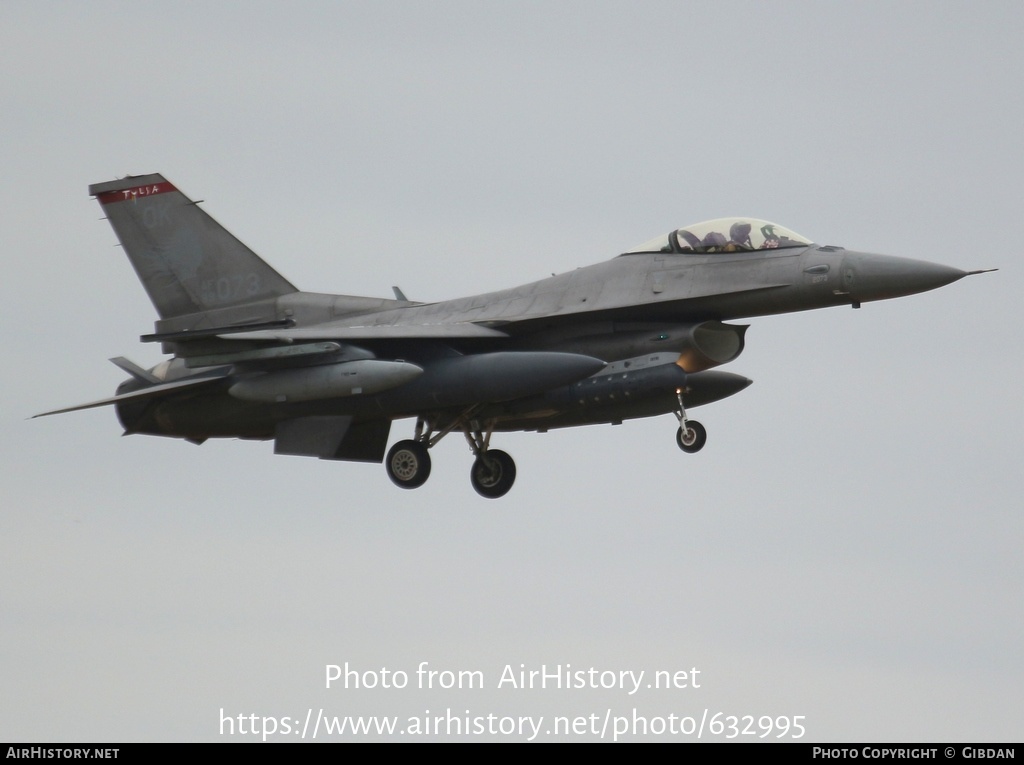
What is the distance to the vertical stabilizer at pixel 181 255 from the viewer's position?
74.4ft

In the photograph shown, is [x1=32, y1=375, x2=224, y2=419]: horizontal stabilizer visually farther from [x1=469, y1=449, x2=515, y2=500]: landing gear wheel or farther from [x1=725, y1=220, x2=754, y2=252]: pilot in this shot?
[x1=725, y1=220, x2=754, y2=252]: pilot

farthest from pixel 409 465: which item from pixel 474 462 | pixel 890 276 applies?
pixel 890 276

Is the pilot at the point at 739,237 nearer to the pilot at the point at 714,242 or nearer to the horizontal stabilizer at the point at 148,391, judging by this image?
the pilot at the point at 714,242

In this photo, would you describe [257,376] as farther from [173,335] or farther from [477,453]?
[477,453]

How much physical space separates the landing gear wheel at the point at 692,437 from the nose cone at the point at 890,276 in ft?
8.31

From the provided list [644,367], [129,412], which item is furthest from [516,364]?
[129,412]

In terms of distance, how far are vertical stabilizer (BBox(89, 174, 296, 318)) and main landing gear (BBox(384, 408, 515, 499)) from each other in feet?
10.5

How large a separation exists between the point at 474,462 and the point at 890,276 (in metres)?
6.37

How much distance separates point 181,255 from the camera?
22.8 metres

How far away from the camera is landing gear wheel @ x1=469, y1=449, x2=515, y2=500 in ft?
72.4

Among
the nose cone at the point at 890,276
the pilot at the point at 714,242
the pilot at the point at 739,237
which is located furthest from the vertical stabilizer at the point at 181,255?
the nose cone at the point at 890,276

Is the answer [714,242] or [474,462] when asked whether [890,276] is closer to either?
[714,242]

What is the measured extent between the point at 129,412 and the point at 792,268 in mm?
9274

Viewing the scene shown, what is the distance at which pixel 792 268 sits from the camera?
19594 millimetres
